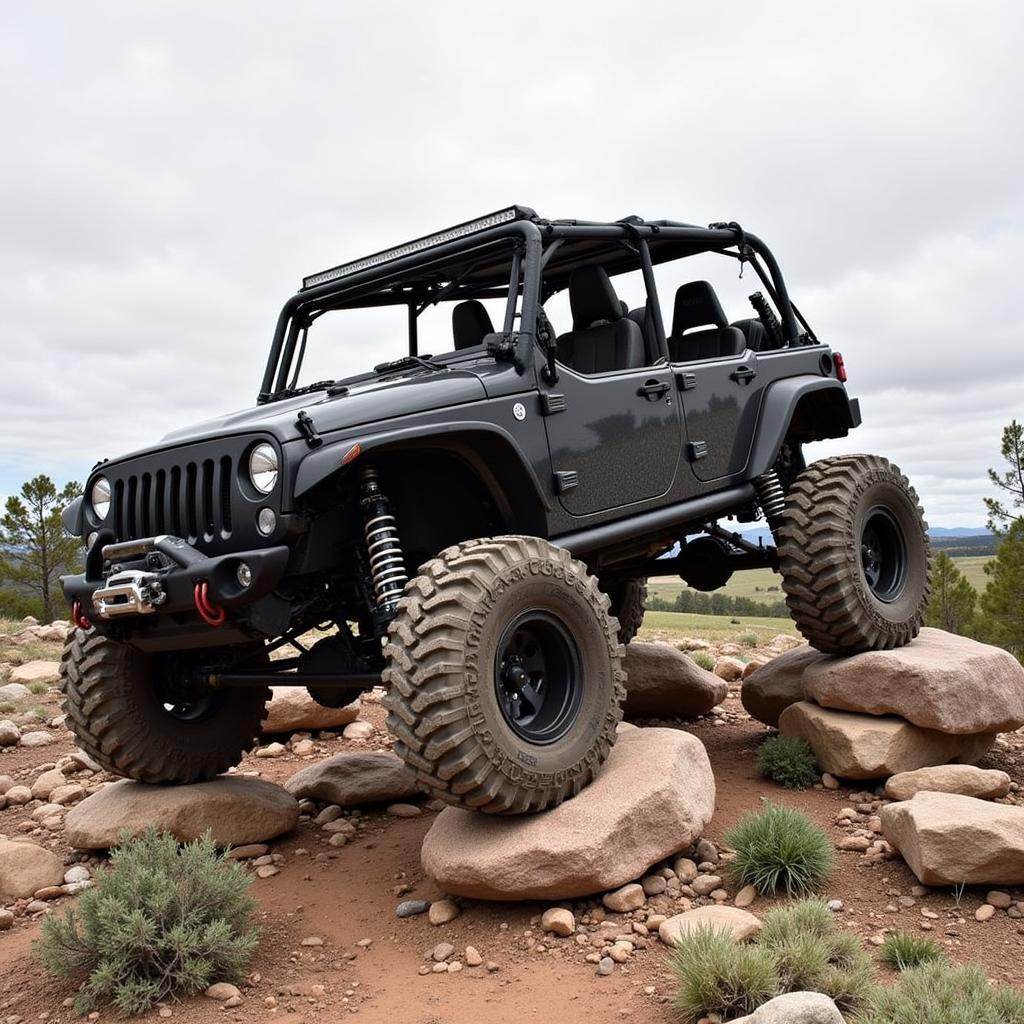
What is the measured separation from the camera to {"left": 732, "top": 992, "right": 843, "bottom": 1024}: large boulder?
10.0 ft

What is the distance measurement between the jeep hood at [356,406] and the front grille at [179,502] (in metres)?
0.15

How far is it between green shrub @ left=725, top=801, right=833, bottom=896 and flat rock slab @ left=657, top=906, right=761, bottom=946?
35 centimetres

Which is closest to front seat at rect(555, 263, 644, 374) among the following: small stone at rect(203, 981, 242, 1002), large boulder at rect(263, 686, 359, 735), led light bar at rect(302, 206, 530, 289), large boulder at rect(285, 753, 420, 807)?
led light bar at rect(302, 206, 530, 289)

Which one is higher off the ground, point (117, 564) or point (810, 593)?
point (117, 564)

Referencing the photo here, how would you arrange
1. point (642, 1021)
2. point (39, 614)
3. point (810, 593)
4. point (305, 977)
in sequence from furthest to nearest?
point (39, 614) → point (810, 593) → point (305, 977) → point (642, 1021)

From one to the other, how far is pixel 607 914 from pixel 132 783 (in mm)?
2943

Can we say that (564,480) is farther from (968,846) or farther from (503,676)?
(968,846)

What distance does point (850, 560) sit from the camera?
6.54m

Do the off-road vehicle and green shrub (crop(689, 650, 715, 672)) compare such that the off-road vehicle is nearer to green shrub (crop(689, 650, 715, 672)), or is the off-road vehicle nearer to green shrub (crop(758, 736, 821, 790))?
green shrub (crop(758, 736, 821, 790))

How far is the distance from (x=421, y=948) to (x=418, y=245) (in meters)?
3.78

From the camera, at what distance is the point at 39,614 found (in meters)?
27.1

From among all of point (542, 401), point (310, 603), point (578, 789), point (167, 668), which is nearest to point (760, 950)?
point (578, 789)

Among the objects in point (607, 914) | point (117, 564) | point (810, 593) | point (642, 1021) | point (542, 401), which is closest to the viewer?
point (642, 1021)

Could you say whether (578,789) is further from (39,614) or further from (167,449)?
(39,614)
